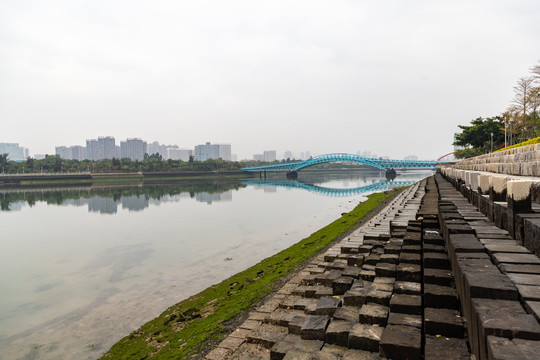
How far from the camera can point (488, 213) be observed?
532 centimetres

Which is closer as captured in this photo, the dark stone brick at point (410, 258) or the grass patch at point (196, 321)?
the dark stone brick at point (410, 258)

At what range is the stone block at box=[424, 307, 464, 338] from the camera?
334 centimetres

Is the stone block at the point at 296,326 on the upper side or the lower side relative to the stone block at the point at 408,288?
lower

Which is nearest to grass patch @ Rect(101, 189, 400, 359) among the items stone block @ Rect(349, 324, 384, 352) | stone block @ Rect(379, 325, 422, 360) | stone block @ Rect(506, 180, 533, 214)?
stone block @ Rect(349, 324, 384, 352)

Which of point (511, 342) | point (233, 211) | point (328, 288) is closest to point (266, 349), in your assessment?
point (328, 288)

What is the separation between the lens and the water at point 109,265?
956 centimetres

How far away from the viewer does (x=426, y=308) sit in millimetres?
3771

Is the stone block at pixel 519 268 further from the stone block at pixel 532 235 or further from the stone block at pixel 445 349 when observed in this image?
the stone block at pixel 445 349

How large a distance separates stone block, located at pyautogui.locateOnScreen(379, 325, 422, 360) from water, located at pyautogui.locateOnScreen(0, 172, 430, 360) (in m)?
7.55

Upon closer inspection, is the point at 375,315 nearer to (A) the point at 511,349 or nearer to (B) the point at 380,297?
(B) the point at 380,297

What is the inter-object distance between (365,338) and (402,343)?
650 mm

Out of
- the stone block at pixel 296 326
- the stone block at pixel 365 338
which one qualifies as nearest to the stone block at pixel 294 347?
the stone block at pixel 296 326

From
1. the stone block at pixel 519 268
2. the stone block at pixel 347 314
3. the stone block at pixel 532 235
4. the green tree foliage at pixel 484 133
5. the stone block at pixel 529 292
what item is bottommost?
the stone block at pixel 347 314

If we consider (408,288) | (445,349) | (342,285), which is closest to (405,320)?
(445,349)
